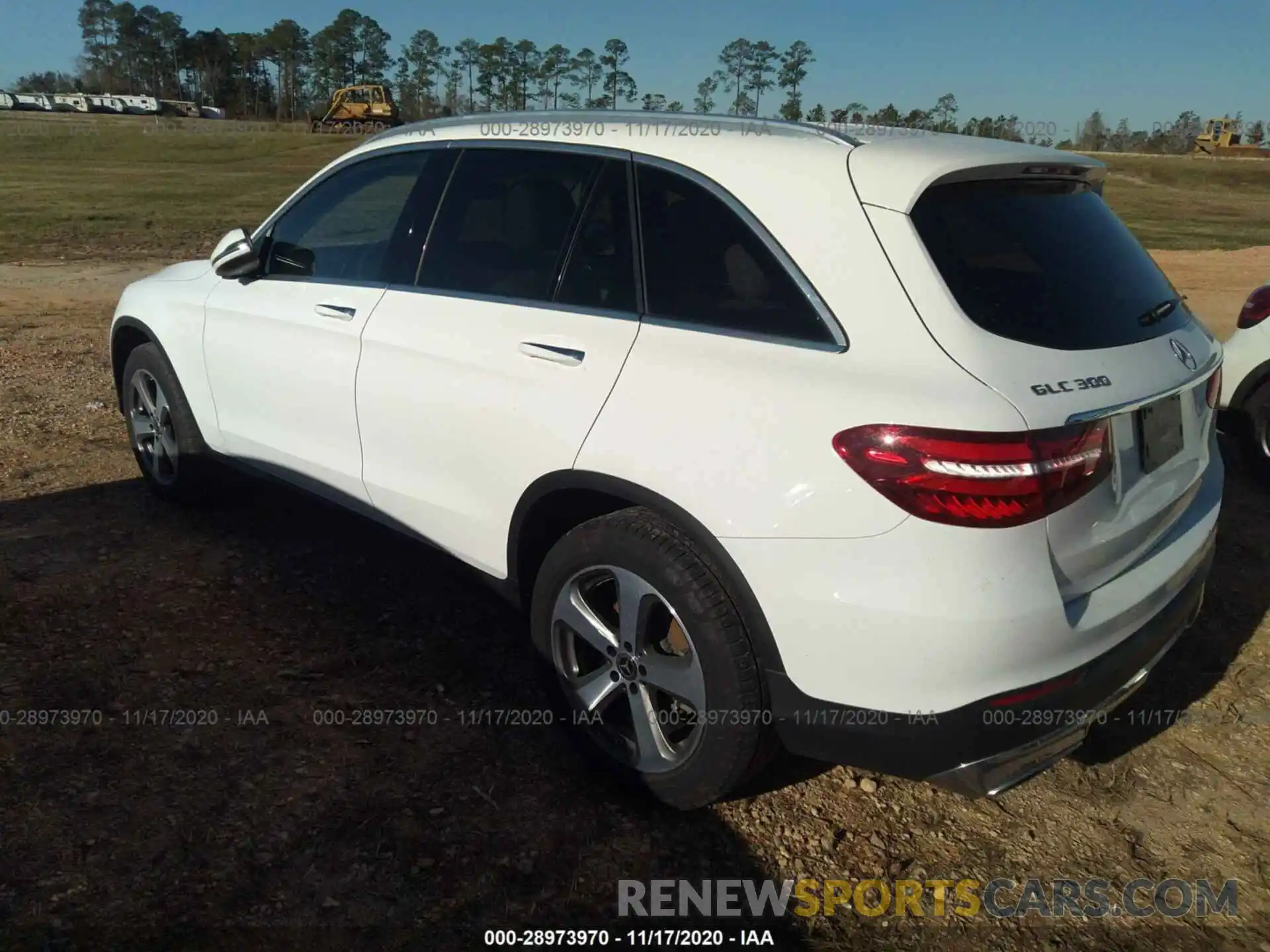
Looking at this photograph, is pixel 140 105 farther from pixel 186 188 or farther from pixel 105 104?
pixel 186 188

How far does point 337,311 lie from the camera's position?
3.70 m

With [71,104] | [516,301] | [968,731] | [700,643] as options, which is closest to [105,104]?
[71,104]

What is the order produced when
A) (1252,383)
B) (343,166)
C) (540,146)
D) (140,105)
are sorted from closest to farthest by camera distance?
(540,146) → (343,166) → (1252,383) → (140,105)

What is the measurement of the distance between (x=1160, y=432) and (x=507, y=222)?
79.9 inches

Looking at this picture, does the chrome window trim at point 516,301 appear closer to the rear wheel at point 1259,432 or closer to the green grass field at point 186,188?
the rear wheel at point 1259,432

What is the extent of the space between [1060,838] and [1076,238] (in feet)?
5.50

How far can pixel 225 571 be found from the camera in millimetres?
4383

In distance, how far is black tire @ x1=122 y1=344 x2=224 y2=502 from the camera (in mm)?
4652

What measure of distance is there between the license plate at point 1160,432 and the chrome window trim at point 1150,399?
19 millimetres

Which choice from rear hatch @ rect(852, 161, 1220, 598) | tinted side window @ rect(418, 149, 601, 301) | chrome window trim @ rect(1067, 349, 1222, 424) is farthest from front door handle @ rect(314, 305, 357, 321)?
chrome window trim @ rect(1067, 349, 1222, 424)

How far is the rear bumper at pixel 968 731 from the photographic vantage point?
231 centimetres

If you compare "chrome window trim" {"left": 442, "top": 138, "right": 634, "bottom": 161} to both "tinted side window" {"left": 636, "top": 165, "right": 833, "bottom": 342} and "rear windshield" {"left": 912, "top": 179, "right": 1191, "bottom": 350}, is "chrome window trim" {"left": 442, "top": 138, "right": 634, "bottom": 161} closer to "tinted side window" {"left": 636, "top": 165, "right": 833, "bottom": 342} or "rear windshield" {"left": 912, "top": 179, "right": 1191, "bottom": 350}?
"tinted side window" {"left": 636, "top": 165, "right": 833, "bottom": 342}

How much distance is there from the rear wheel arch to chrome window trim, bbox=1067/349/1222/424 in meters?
0.84

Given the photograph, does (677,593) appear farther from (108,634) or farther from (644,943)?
(108,634)
